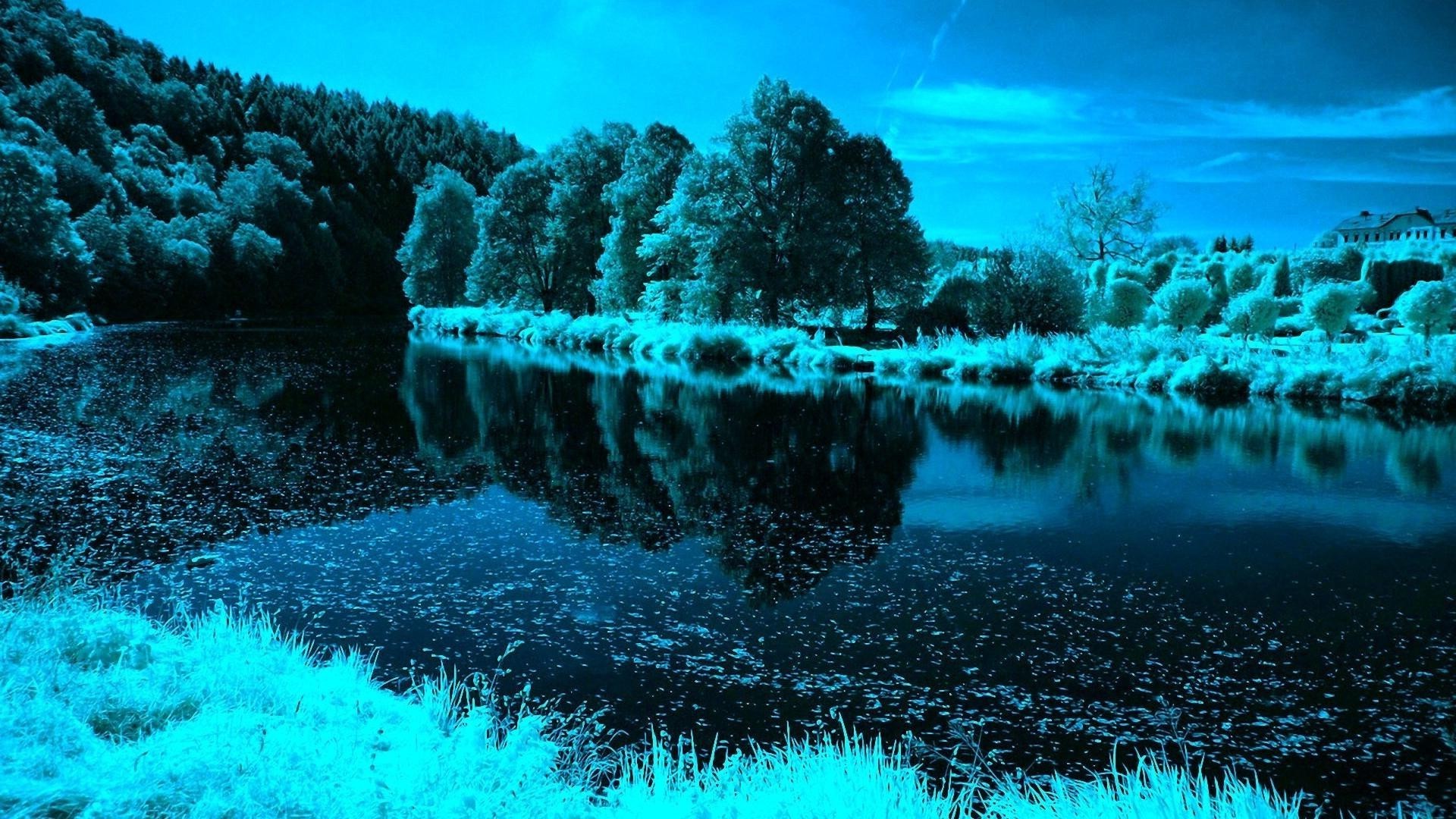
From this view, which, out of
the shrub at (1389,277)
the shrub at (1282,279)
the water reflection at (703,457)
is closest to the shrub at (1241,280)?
the shrub at (1282,279)

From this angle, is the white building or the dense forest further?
the white building

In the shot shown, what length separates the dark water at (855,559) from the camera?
18.5 feet

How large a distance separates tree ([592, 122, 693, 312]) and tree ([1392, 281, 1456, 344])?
28911mm

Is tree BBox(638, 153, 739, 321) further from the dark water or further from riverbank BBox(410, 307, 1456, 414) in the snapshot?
the dark water

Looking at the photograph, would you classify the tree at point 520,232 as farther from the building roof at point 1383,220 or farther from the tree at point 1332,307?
the building roof at point 1383,220

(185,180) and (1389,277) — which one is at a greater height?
(185,180)

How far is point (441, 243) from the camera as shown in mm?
62906

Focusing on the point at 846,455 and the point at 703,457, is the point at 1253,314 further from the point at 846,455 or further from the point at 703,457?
the point at 703,457

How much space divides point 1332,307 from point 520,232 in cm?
3972

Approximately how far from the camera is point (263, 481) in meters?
11.7

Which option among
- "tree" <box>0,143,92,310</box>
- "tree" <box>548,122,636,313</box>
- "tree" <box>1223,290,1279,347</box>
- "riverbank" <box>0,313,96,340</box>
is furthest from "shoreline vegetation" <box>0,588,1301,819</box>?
"tree" <box>0,143,92,310</box>

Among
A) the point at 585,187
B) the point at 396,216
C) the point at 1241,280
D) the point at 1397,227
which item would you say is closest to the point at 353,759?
the point at 585,187

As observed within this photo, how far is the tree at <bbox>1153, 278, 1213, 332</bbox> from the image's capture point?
30.2 meters

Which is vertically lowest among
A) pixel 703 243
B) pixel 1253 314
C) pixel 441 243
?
pixel 1253 314
